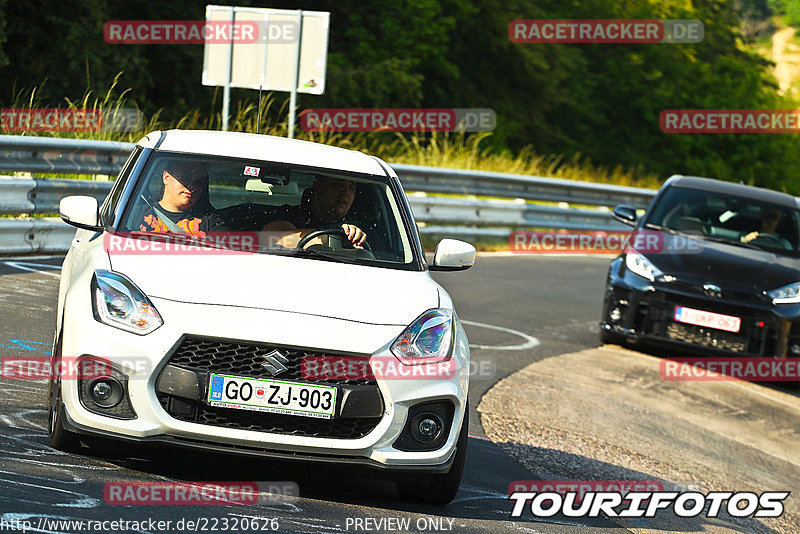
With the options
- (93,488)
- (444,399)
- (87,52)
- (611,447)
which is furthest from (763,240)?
(87,52)

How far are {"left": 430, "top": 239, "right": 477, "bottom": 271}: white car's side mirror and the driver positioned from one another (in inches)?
252

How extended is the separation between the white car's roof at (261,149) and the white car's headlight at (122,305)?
1236 millimetres

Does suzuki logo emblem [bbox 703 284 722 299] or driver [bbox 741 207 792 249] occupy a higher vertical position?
driver [bbox 741 207 792 249]

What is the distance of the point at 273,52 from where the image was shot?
1967cm

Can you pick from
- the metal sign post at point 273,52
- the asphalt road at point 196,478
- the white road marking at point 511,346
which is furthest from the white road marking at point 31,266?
the metal sign post at point 273,52

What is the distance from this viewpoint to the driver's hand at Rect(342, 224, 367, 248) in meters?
6.44

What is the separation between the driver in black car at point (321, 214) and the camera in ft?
21.0

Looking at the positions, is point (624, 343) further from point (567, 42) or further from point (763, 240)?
A: point (567, 42)

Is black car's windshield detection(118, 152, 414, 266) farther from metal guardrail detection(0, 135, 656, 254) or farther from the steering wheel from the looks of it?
metal guardrail detection(0, 135, 656, 254)

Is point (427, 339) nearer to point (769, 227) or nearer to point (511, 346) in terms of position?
point (511, 346)

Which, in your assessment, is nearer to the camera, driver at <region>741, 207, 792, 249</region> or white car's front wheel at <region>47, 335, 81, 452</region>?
white car's front wheel at <region>47, 335, 81, 452</region>

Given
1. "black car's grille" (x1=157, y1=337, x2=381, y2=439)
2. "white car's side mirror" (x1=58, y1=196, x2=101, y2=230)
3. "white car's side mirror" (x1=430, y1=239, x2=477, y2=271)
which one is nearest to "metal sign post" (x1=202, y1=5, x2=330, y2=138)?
"white car's side mirror" (x1=430, y1=239, x2=477, y2=271)

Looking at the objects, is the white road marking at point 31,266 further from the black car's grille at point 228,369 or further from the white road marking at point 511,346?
the black car's grille at point 228,369

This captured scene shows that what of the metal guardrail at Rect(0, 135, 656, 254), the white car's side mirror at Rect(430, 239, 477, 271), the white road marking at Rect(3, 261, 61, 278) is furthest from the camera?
the metal guardrail at Rect(0, 135, 656, 254)
